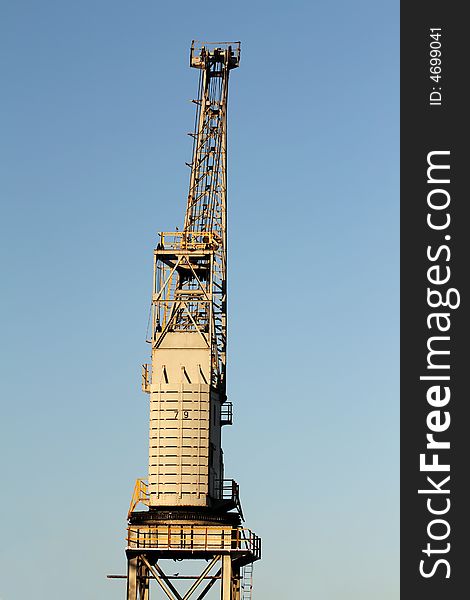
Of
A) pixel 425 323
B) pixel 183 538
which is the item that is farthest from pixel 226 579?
pixel 425 323

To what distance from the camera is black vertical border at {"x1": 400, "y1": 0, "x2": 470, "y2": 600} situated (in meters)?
51.3

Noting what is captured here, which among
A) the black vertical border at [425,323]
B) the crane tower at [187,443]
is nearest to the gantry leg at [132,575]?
the crane tower at [187,443]

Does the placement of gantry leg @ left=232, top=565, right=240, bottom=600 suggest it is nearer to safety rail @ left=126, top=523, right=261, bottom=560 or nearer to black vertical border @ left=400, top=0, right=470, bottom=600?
safety rail @ left=126, top=523, right=261, bottom=560

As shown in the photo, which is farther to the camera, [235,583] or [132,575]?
[235,583]

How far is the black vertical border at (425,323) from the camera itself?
51.3 meters

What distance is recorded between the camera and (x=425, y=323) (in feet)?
174

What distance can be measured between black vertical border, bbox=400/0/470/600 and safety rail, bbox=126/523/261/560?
1242 inches

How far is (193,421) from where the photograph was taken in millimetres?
84312

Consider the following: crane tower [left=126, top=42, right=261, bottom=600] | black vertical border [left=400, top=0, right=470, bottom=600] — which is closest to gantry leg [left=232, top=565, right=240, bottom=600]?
crane tower [left=126, top=42, right=261, bottom=600]

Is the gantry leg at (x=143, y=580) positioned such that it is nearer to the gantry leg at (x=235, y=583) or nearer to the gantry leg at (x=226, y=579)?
the gantry leg at (x=226, y=579)

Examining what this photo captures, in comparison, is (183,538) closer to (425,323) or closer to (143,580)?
(143,580)

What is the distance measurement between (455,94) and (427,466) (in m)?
15.6

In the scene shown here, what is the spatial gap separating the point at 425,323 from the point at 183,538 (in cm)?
3444

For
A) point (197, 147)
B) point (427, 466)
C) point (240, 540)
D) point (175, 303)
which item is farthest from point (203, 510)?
point (427, 466)
